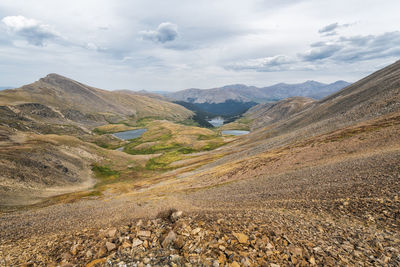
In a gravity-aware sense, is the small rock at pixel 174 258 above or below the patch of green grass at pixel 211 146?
above

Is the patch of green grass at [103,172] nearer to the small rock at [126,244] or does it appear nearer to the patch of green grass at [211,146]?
the patch of green grass at [211,146]

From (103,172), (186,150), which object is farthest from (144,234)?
(186,150)

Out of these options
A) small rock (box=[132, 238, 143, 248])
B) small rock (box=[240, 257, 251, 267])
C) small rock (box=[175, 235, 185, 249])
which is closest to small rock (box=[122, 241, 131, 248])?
small rock (box=[132, 238, 143, 248])

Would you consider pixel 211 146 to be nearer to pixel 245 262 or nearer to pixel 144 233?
pixel 144 233

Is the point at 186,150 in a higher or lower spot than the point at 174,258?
lower

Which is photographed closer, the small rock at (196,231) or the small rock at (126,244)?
the small rock at (126,244)

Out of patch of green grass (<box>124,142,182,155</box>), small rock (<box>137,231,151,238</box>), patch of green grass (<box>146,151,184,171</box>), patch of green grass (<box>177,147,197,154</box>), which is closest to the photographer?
small rock (<box>137,231,151,238</box>)

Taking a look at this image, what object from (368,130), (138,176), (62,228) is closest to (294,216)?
(62,228)

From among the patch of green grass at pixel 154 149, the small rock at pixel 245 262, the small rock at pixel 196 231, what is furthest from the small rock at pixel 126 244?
the patch of green grass at pixel 154 149

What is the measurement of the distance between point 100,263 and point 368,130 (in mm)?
61337

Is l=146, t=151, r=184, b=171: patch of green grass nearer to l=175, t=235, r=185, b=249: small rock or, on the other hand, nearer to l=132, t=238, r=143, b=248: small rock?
l=132, t=238, r=143, b=248: small rock

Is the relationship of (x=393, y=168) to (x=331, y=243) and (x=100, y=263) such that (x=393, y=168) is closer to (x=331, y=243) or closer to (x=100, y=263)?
(x=331, y=243)

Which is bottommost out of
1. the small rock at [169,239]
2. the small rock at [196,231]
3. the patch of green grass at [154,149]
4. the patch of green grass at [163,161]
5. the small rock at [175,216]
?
the patch of green grass at [163,161]

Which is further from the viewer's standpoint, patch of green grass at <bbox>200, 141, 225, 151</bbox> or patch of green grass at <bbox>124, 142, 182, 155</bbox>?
patch of green grass at <bbox>124, 142, 182, 155</bbox>
